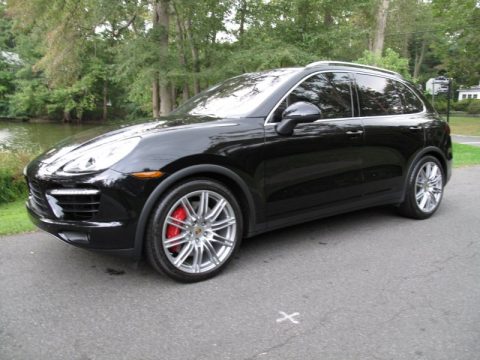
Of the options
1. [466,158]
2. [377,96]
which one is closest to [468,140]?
[466,158]

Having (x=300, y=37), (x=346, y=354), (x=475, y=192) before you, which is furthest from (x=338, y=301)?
(x=300, y=37)

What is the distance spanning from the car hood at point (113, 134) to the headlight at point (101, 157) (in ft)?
0.28

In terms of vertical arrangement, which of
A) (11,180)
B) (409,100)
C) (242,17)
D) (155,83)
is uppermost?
(242,17)

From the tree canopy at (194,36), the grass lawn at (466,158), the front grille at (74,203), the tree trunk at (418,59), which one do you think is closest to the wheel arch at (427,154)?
the front grille at (74,203)

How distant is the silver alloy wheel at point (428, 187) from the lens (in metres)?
5.04

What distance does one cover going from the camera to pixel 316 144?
3936 millimetres

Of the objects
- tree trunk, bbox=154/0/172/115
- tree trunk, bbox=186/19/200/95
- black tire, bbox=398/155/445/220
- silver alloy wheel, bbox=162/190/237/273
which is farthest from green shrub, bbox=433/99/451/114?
silver alloy wheel, bbox=162/190/237/273

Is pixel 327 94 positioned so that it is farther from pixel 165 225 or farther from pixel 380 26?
pixel 380 26

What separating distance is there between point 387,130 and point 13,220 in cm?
434

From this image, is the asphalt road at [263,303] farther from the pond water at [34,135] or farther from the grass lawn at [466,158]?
the pond water at [34,135]

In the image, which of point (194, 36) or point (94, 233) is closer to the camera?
point (94, 233)

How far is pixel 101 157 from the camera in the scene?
3145 mm

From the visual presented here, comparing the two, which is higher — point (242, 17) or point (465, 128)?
point (242, 17)

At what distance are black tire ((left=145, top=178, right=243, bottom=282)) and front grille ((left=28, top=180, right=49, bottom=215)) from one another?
81 cm
